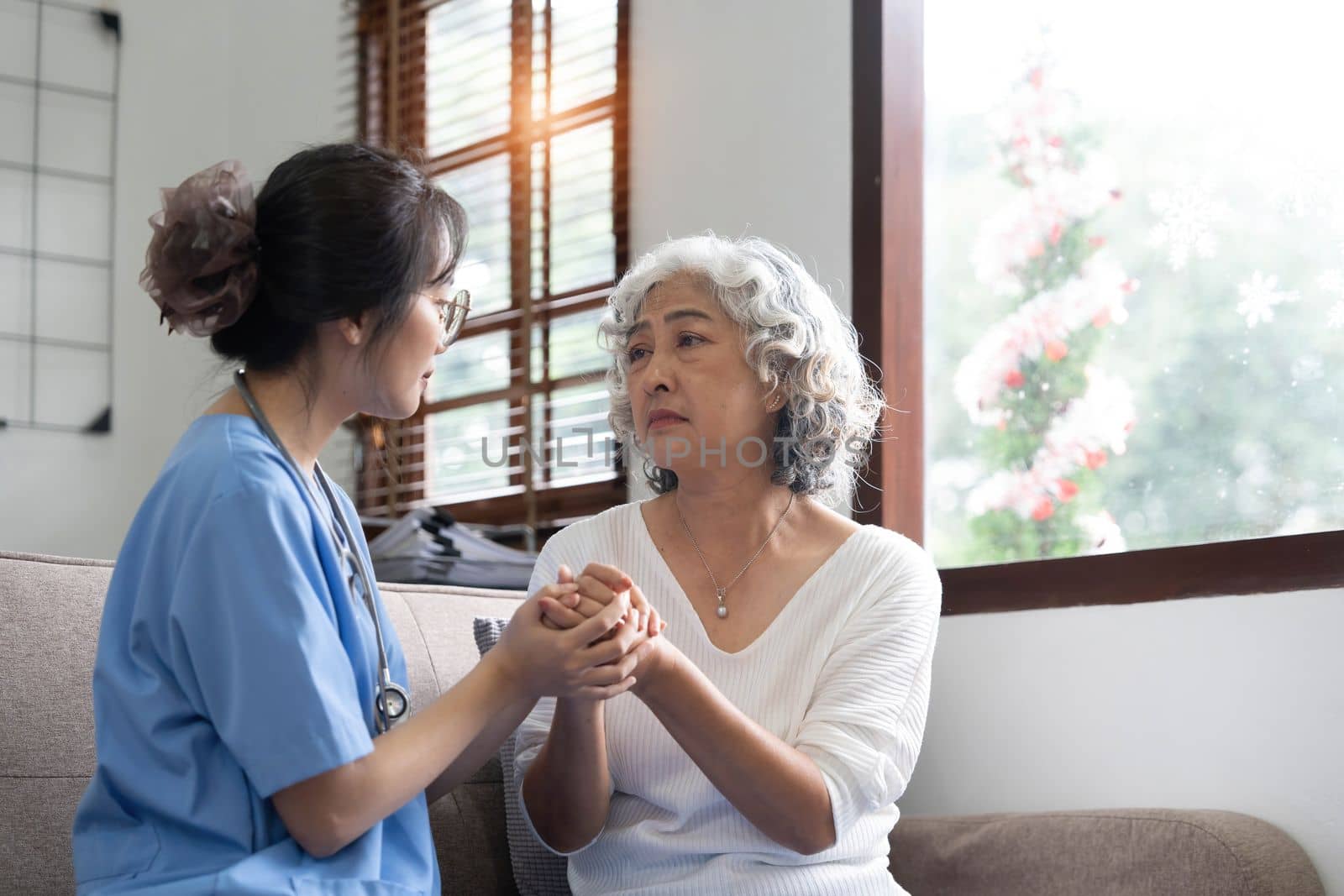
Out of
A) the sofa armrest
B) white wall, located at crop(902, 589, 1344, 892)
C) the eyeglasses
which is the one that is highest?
the eyeglasses

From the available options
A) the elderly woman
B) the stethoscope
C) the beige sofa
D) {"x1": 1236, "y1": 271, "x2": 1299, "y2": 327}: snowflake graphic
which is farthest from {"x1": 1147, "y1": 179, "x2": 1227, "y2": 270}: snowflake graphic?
the stethoscope

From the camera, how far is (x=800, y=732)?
1.73 meters

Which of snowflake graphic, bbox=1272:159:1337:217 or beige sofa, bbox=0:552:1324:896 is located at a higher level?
snowflake graphic, bbox=1272:159:1337:217

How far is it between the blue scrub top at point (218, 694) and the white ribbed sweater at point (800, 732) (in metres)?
0.58

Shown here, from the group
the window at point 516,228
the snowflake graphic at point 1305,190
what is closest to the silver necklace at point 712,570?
the snowflake graphic at point 1305,190

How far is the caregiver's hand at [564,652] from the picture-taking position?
1.34 metres

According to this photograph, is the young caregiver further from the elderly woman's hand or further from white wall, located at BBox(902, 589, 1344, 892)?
white wall, located at BBox(902, 589, 1344, 892)

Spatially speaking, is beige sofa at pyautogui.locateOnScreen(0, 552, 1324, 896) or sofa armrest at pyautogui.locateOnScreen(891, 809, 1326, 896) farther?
sofa armrest at pyautogui.locateOnScreen(891, 809, 1326, 896)

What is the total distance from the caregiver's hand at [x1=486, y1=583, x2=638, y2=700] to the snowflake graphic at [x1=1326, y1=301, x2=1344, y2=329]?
1407 millimetres

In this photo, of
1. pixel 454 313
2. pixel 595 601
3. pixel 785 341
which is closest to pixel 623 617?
pixel 595 601

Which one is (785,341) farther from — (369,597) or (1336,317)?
(1336,317)

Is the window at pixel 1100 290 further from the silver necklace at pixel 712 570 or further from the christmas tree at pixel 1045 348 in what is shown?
the silver necklace at pixel 712 570

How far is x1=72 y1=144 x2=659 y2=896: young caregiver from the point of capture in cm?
114

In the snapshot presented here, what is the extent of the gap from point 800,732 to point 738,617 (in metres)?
0.21
